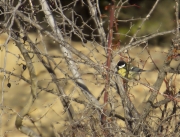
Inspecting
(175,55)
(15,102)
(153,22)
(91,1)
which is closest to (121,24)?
(153,22)

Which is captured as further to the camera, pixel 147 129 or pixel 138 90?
pixel 138 90

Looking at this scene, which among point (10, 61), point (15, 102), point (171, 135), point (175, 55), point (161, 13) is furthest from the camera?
point (161, 13)

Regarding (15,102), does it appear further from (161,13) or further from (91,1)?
(161,13)

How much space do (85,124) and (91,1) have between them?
3.53ft

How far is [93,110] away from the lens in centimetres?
362

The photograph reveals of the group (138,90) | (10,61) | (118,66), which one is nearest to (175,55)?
(118,66)

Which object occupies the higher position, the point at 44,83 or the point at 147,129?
the point at 44,83

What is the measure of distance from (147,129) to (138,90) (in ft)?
9.23

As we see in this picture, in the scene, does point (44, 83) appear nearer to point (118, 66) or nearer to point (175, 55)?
point (118, 66)

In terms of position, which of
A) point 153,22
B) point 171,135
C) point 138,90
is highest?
point 153,22

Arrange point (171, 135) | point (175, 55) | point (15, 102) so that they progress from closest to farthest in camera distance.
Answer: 1. point (175, 55)
2. point (171, 135)
3. point (15, 102)

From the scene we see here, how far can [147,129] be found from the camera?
3609 millimetres

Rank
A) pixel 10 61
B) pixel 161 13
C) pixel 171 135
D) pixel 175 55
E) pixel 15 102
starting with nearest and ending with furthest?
pixel 175 55 < pixel 171 135 < pixel 15 102 < pixel 10 61 < pixel 161 13

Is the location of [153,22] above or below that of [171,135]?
above
